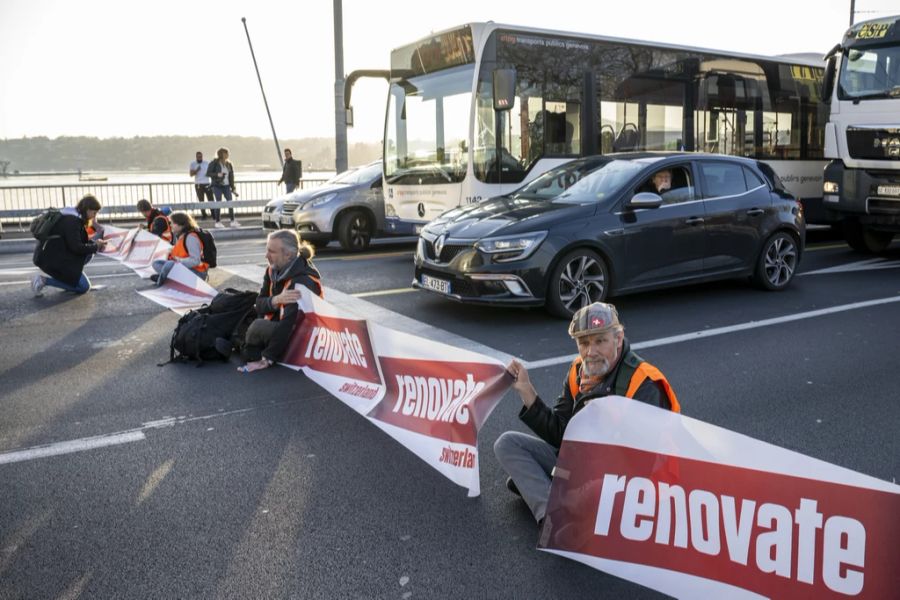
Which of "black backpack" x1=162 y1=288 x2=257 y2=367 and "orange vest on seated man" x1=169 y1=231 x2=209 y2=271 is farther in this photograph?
"orange vest on seated man" x1=169 y1=231 x2=209 y2=271

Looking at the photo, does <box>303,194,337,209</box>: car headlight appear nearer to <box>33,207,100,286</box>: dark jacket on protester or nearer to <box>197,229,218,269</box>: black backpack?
<box>197,229,218,269</box>: black backpack

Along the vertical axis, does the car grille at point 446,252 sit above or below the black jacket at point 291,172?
below

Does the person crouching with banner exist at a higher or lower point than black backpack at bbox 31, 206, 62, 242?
lower

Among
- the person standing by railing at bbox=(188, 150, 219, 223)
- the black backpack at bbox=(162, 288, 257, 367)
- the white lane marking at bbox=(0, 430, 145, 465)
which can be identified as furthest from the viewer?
the person standing by railing at bbox=(188, 150, 219, 223)

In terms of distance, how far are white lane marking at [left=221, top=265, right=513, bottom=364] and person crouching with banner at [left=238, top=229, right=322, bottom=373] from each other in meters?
1.06

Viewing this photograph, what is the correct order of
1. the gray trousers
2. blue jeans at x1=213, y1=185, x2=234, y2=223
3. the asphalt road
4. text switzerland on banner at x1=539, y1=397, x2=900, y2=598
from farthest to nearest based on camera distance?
1. blue jeans at x1=213, y1=185, x2=234, y2=223
2. the gray trousers
3. the asphalt road
4. text switzerland on banner at x1=539, y1=397, x2=900, y2=598

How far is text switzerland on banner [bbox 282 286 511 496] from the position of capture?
3.98 meters

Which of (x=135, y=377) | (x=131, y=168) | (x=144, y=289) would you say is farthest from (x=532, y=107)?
(x=131, y=168)

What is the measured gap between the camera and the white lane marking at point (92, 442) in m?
4.63

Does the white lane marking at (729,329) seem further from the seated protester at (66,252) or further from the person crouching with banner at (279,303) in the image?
the seated protester at (66,252)

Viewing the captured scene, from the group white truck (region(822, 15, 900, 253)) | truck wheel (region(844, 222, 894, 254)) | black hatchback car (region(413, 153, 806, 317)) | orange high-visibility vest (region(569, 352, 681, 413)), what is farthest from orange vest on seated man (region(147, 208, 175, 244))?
truck wheel (region(844, 222, 894, 254))

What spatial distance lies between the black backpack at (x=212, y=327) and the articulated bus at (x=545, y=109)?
17.7 ft

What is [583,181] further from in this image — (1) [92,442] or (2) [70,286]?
(2) [70,286]

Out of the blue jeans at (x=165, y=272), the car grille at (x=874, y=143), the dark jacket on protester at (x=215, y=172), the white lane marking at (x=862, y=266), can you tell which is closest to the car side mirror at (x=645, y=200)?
the white lane marking at (x=862, y=266)
